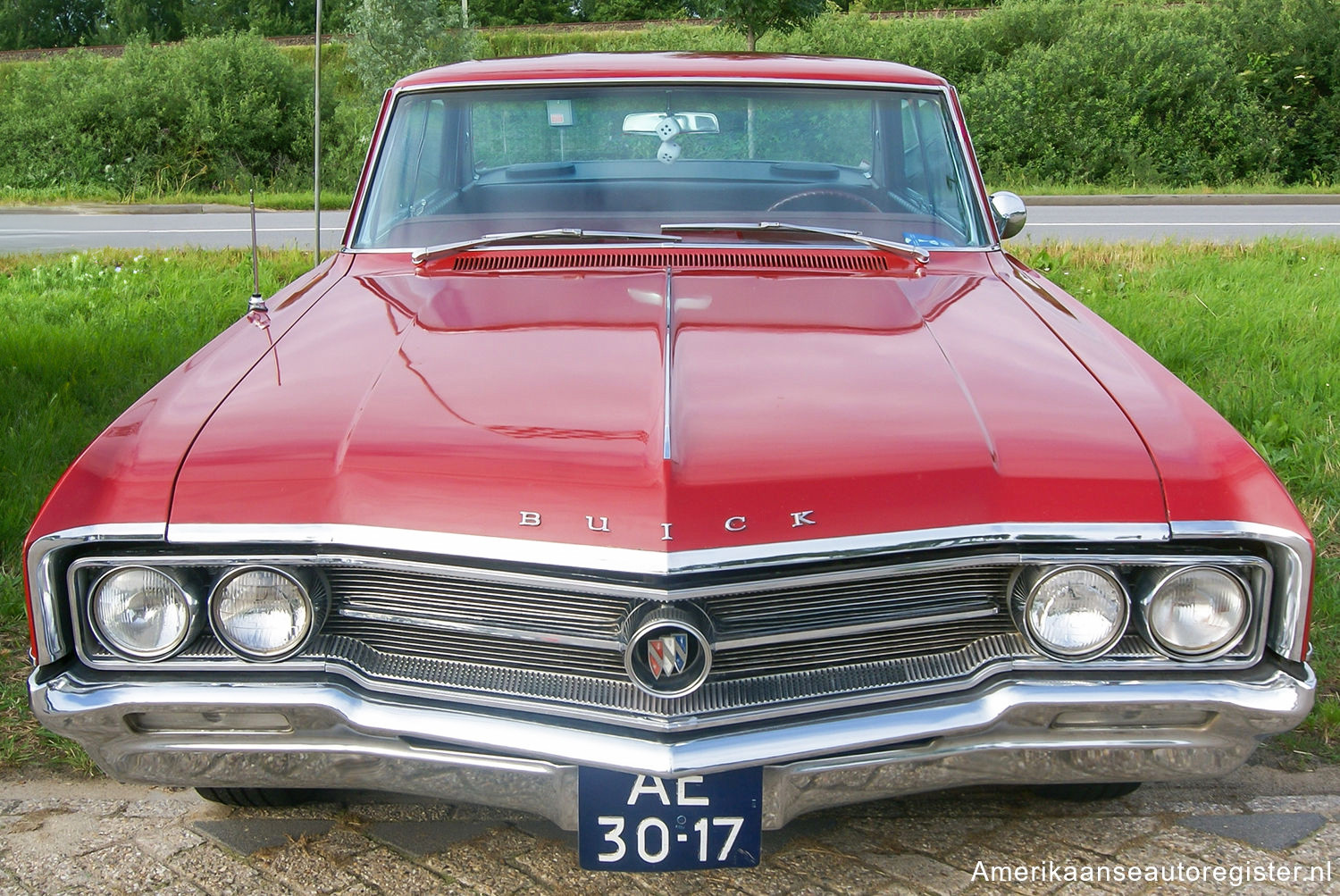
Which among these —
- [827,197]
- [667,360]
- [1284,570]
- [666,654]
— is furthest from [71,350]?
[1284,570]

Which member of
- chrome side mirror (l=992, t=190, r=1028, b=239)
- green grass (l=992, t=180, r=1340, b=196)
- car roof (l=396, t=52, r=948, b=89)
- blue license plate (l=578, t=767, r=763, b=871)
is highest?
car roof (l=396, t=52, r=948, b=89)

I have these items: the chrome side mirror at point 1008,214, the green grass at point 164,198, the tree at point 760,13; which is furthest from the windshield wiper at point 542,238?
the tree at point 760,13

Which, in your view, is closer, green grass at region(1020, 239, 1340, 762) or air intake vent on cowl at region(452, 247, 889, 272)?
air intake vent on cowl at region(452, 247, 889, 272)

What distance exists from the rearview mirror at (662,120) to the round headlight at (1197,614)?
1.88 metres

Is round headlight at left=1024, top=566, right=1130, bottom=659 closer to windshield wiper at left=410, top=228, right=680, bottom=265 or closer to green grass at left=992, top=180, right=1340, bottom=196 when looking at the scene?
windshield wiper at left=410, top=228, right=680, bottom=265

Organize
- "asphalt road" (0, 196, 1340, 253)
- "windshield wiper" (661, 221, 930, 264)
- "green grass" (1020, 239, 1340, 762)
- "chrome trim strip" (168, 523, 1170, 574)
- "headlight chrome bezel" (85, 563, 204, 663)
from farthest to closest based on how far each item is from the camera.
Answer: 1. "asphalt road" (0, 196, 1340, 253)
2. "green grass" (1020, 239, 1340, 762)
3. "windshield wiper" (661, 221, 930, 264)
4. "headlight chrome bezel" (85, 563, 204, 663)
5. "chrome trim strip" (168, 523, 1170, 574)

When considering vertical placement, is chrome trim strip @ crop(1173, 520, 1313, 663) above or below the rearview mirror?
below

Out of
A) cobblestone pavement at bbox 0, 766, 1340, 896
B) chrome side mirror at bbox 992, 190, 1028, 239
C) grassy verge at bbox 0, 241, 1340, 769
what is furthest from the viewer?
grassy verge at bbox 0, 241, 1340, 769

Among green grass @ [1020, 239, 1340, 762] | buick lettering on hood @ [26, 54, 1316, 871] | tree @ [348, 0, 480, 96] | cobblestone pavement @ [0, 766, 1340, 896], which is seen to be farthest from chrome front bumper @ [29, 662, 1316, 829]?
tree @ [348, 0, 480, 96]

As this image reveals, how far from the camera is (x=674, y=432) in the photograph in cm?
191

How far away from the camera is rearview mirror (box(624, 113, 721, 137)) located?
3.22 meters

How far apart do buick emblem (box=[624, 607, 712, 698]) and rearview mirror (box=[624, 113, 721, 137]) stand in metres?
1.78

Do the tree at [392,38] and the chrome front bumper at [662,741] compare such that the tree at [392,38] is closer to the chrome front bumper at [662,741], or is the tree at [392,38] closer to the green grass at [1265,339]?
the green grass at [1265,339]

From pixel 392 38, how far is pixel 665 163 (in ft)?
61.4
